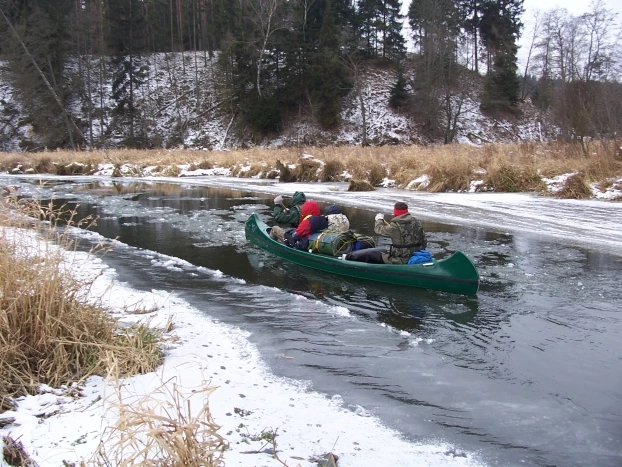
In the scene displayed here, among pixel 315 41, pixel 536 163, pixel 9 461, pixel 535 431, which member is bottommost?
pixel 535 431

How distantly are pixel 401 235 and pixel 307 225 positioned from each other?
6.32ft

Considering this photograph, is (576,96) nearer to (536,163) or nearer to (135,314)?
(536,163)

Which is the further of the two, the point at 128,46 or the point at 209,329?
the point at 128,46

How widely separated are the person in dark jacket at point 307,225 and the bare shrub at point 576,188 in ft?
25.9

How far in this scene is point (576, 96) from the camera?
16.0 m

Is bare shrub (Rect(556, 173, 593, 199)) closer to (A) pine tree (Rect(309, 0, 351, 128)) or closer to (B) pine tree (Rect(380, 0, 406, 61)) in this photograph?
(A) pine tree (Rect(309, 0, 351, 128))


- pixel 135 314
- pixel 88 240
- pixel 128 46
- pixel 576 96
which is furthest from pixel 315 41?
pixel 135 314

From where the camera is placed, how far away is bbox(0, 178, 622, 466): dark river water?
3637mm

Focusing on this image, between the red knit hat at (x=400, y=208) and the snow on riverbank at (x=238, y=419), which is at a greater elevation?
the red knit hat at (x=400, y=208)

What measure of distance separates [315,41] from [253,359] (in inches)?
1524

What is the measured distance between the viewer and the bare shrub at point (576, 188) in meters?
13.1

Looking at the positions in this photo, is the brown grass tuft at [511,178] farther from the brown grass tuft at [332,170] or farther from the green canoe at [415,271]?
the green canoe at [415,271]

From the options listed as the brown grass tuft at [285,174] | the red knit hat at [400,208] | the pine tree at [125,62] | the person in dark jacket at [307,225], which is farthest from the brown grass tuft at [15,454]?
the pine tree at [125,62]

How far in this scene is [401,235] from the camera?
6996 mm
